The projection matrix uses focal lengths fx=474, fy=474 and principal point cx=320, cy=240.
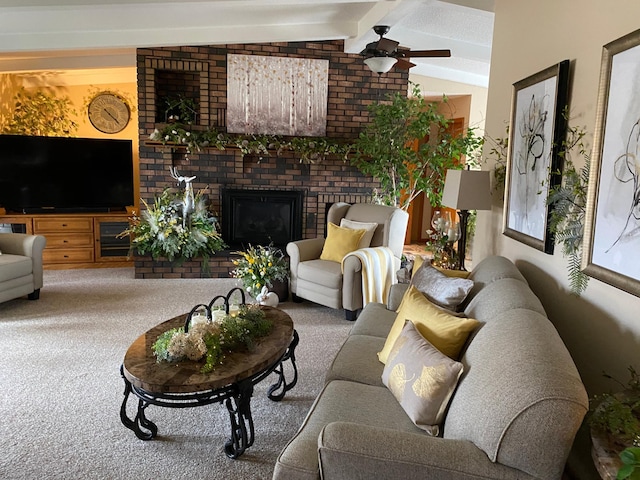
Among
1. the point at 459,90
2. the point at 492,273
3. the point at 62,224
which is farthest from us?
the point at 459,90

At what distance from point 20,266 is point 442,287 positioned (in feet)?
12.5

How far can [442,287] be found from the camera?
2570 millimetres

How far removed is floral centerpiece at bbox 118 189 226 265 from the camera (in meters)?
5.29

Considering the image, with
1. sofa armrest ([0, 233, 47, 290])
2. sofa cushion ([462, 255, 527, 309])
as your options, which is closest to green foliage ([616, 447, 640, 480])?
sofa cushion ([462, 255, 527, 309])

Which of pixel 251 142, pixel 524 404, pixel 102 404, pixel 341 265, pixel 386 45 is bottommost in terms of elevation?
pixel 102 404

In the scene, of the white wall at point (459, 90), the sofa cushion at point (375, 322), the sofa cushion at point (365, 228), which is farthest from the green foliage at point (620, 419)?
the white wall at point (459, 90)

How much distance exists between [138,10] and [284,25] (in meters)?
1.56

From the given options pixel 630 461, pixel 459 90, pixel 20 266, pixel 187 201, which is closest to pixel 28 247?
pixel 20 266

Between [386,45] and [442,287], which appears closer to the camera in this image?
[442,287]

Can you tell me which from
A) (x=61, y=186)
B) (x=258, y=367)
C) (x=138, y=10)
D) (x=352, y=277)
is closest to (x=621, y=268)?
(x=258, y=367)

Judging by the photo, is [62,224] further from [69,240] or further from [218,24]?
[218,24]

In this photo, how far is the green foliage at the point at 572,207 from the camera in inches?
81.5

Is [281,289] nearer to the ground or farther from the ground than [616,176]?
nearer to the ground

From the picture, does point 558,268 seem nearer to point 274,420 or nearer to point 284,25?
point 274,420
